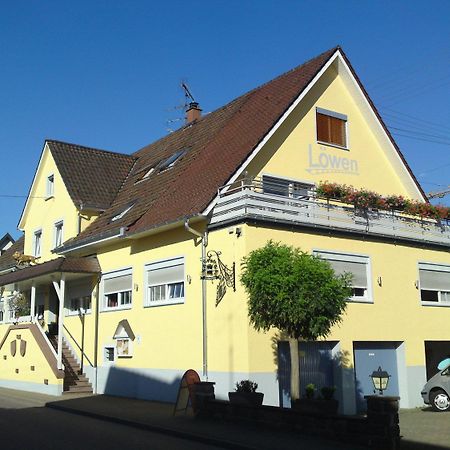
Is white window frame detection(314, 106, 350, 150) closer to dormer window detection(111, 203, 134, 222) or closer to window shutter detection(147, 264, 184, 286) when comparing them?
window shutter detection(147, 264, 184, 286)

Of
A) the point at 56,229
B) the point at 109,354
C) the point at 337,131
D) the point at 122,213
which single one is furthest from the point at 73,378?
the point at 337,131

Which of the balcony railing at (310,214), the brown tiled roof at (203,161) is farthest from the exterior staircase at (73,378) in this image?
the balcony railing at (310,214)

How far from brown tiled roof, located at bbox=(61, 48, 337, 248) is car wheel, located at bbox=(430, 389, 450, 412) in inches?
318

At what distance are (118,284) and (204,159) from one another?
16.2 ft

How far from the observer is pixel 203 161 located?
1914 centimetres

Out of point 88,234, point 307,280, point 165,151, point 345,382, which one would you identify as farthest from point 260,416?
point 165,151

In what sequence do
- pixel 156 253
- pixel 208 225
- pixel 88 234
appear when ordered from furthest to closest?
1. pixel 88 234
2. pixel 156 253
3. pixel 208 225

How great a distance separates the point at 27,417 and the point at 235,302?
5.62 meters

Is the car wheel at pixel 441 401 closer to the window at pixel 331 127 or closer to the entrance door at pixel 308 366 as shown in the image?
the entrance door at pixel 308 366

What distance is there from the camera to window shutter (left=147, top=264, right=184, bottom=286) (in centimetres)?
1708

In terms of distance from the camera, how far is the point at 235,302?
14945mm

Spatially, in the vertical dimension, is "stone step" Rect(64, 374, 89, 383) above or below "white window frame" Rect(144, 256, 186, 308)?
below

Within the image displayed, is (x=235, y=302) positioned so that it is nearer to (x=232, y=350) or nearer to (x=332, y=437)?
(x=232, y=350)

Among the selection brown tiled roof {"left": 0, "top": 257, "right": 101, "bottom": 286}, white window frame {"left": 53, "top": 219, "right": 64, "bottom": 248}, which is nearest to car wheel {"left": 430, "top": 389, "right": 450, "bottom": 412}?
brown tiled roof {"left": 0, "top": 257, "right": 101, "bottom": 286}
